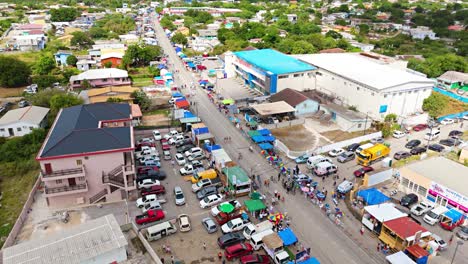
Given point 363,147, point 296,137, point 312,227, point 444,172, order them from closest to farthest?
point 312,227 < point 444,172 < point 363,147 < point 296,137

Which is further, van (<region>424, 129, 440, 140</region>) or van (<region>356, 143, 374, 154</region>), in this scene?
van (<region>424, 129, 440, 140</region>)

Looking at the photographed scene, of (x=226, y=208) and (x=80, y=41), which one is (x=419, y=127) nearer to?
(x=226, y=208)

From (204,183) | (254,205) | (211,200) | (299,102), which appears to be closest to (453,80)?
(299,102)

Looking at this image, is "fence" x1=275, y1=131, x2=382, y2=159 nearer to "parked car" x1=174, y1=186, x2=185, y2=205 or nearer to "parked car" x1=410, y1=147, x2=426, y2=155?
"parked car" x1=410, y1=147, x2=426, y2=155

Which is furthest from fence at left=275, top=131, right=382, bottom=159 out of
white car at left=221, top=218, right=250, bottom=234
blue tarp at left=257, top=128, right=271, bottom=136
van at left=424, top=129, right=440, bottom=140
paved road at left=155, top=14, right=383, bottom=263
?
white car at left=221, top=218, right=250, bottom=234

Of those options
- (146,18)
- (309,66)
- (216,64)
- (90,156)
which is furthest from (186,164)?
(146,18)

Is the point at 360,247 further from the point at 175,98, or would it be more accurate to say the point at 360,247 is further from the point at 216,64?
the point at 216,64
